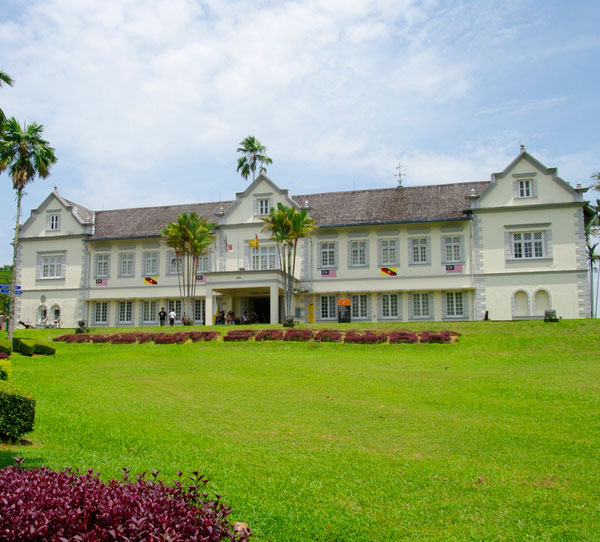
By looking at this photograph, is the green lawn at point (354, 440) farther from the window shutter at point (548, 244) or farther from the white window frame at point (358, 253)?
the white window frame at point (358, 253)

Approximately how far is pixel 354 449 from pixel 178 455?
9.15 feet

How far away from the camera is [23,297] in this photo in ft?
154

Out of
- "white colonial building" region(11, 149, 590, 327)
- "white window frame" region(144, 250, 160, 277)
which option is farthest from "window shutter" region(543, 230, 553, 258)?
"white window frame" region(144, 250, 160, 277)

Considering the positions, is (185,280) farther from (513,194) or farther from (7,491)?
(7,491)

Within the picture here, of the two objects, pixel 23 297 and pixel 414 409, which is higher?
pixel 23 297

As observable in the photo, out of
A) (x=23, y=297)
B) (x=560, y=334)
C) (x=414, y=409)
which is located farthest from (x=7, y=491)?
(x=23, y=297)

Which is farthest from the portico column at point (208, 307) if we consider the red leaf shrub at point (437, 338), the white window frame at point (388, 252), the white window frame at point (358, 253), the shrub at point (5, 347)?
the red leaf shrub at point (437, 338)

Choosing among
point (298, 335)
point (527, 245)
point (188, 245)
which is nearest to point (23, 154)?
point (188, 245)

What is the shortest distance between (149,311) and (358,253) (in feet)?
55.9

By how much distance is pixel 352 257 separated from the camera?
41062 mm

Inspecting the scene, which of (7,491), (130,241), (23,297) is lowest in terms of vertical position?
(7,491)

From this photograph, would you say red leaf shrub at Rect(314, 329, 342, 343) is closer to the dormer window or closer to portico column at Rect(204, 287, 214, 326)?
portico column at Rect(204, 287, 214, 326)

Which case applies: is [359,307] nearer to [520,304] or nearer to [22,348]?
[520,304]

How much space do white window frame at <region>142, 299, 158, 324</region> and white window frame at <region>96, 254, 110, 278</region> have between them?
4.04 meters
